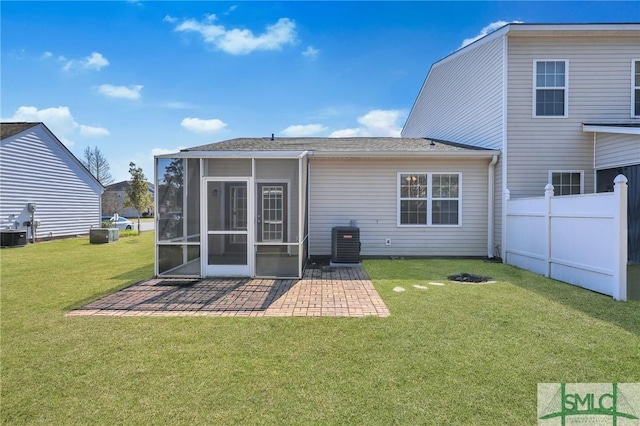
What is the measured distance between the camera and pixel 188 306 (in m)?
4.83

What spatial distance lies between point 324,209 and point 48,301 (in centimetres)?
637

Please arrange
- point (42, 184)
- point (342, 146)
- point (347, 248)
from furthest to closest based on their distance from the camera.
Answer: point (42, 184), point (342, 146), point (347, 248)

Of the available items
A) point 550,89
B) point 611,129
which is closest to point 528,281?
point 611,129

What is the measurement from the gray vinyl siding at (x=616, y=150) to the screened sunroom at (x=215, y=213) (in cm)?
788

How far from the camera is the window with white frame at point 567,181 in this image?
8.56 meters

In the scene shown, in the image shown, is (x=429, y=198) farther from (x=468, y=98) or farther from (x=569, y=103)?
(x=569, y=103)

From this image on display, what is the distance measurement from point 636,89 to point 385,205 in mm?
7473

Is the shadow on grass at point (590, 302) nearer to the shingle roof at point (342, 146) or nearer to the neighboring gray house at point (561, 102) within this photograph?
the neighboring gray house at point (561, 102)

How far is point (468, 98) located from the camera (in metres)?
10.6

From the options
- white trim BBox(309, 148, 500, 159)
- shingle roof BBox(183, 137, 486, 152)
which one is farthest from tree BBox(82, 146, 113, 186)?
white trim BBox(309, 148, 500, 159)

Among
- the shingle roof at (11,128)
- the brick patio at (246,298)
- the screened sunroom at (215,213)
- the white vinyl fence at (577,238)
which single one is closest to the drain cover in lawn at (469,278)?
the white vinyl fence at (577,238)

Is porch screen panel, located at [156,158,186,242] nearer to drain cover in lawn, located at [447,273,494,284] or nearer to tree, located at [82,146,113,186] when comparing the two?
drain cover in lawn, located at [447,273,494,284]

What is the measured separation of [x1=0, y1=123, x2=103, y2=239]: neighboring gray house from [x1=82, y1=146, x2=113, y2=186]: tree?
2931cm

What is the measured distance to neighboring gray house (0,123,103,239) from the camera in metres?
13.2
